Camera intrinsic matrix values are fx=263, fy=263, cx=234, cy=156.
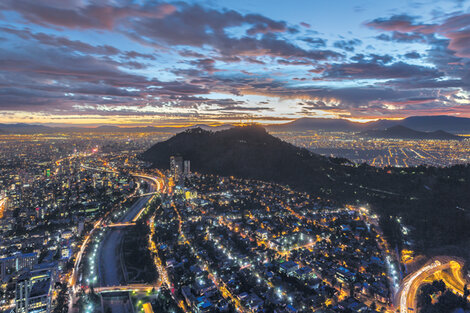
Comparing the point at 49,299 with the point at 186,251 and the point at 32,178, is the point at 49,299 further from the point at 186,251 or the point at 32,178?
the point at 32,178

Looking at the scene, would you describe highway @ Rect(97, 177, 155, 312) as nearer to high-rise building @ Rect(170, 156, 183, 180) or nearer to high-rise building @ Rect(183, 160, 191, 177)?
high-rise building @ Rect(170, 156, 183, 180)

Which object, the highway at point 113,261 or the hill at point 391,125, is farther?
the hill at point 391,125

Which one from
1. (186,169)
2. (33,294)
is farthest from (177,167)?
(33,294)

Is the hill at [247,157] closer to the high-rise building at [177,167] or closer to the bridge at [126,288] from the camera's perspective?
the high-rise building at [177,167]

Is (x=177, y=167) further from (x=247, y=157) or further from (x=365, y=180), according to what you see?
(x=365, y=180)

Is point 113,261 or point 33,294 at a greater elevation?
point 33,294

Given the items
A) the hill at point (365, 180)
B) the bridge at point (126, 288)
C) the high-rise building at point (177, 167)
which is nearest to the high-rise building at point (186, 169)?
the high-rise building at point (177, 167)

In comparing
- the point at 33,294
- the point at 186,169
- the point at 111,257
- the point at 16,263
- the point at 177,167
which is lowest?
the point at 111,257
